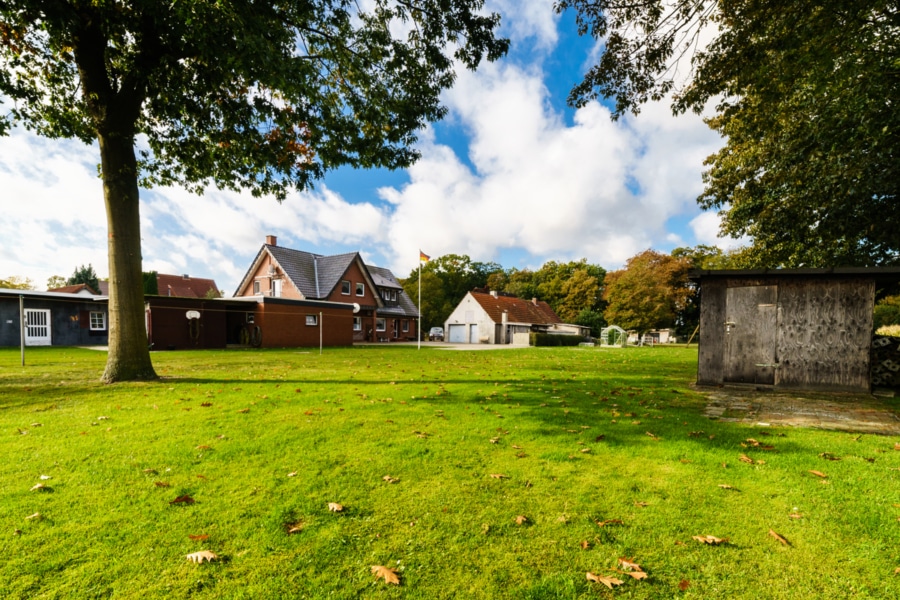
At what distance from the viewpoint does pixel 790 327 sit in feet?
30.5

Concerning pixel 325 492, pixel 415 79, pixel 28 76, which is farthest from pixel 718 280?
pixel 28 76

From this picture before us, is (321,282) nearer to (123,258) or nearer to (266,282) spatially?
(266,282)

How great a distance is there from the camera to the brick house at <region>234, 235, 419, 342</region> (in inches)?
1268

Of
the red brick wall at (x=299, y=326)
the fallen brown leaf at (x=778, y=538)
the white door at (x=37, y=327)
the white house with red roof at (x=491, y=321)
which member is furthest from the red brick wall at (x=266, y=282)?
the fallen brown leaf at (x=778, y=538)

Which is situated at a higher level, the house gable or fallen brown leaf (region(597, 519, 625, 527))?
the house gable

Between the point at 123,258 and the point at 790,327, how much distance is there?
51.0 feet

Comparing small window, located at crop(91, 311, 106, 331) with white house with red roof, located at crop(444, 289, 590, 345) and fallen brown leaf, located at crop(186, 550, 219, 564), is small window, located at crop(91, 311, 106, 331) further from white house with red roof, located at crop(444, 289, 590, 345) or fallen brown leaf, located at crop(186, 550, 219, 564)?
fallen brown leaf, located at crop(186, 550, 219, 564)

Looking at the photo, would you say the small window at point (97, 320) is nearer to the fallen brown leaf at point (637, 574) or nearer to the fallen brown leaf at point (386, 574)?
the fallen brown leaf at point (386, 574)

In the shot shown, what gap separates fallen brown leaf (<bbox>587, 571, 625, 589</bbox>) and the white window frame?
33.8 m

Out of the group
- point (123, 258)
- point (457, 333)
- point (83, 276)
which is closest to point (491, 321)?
point (457, 333)

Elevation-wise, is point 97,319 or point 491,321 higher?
point 97,319

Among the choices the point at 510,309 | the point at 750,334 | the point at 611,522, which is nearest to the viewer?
the point at 611,522

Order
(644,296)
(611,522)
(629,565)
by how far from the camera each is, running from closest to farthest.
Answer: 1. (629,565)
2. (611,522)
3. (644,296)

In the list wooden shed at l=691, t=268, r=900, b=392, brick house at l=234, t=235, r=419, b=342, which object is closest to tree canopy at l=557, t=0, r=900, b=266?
wooden shed at l=691, t=268, r=900, b=392
